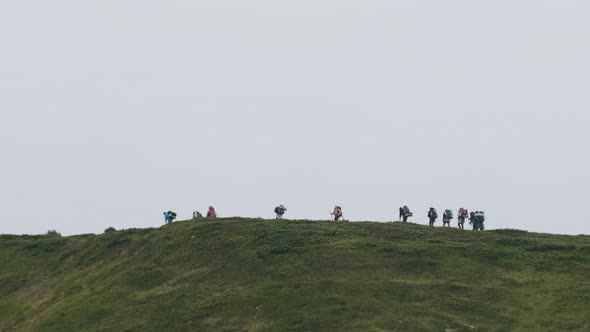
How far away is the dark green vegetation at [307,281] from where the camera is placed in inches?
1567

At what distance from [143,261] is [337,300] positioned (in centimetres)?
1632

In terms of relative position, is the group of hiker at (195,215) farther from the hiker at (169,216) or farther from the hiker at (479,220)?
the hiker at (479,220)

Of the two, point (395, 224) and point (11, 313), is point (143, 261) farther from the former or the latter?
point (395, 224)

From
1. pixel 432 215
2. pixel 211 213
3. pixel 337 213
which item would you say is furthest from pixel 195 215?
pixel 432 215

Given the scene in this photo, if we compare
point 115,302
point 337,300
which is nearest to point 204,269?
point 115,302

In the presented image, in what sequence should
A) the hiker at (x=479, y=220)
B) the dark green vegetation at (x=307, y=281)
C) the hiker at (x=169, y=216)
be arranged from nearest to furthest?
1. the dark green vegetation at (x=307, y=281)
2. the hiker at (x=479, y=220)
3. the hiker at (x=169, y=216)

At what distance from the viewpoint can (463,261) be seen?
1816 inches

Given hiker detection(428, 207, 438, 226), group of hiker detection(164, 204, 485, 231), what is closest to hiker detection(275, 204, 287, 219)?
group of hiker detection(164, 204, 485, 231)

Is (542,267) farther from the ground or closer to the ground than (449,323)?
farther from the ground

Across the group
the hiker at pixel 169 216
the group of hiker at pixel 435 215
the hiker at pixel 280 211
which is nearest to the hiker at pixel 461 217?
the group of hiker at pixel 435 215

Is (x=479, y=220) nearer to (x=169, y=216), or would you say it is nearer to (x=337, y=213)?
(x=337, y=213)

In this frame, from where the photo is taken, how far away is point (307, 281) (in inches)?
1727

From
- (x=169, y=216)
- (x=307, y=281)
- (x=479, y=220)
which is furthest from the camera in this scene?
(x=169, y=216)

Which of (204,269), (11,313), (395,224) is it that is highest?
(395,224)
